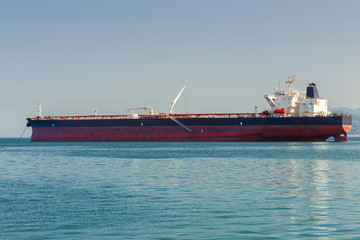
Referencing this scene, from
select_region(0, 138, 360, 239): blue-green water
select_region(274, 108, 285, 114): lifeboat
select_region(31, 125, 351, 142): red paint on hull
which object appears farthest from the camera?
select_region(274, 108, 285, 114): lifeboat

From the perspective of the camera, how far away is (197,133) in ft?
289

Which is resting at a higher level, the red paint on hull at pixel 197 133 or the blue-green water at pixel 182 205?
the red paint on hull at pixel 197 133

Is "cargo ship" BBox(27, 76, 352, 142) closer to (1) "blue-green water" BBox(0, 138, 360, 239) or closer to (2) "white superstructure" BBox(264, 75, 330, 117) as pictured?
(2) "white superstructure" BBox(264, 75, 330, 117)

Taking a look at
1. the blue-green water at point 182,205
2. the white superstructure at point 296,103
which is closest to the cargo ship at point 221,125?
the white superstructure at point 296,103

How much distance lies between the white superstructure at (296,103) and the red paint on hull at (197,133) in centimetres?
573

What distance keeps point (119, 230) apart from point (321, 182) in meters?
15.0

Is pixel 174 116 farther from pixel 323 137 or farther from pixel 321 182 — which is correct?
pixel 321 182

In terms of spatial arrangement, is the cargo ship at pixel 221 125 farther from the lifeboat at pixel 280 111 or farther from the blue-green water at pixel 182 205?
the blue-green water at pixel 182 205

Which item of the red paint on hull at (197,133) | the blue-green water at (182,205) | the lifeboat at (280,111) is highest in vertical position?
the lifeboat at (280,111)

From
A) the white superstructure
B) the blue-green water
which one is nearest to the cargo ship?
the white superstructure

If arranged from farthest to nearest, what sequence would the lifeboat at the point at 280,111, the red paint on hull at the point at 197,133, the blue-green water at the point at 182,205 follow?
the lifeboat at the point at 280,111, the red paint on hull at the point at 197,133, the blue-green water at the point at 182,205

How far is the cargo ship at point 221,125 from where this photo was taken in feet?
268

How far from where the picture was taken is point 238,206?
1878 centimetres

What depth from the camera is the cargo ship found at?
81.7 meters
